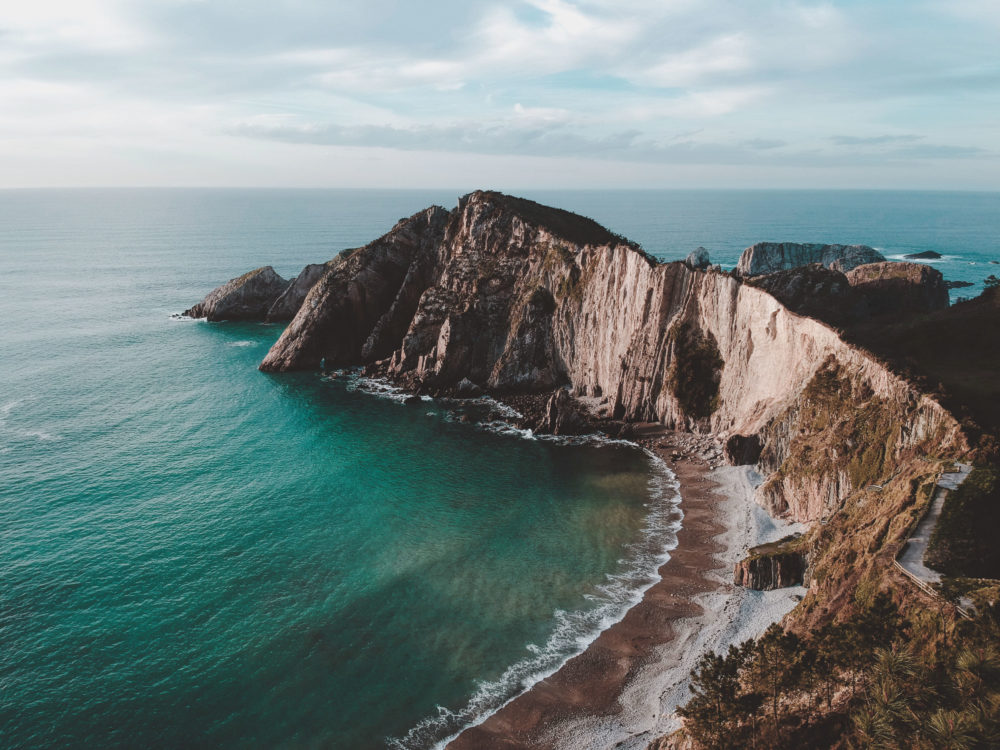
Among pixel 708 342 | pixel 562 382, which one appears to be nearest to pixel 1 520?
pixel 562 382

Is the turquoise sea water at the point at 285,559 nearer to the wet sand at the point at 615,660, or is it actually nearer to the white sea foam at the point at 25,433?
the white sea foam at the point at 25,433

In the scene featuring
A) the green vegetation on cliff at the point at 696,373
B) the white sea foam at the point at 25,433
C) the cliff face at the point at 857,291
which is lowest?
the white sea foam at the point at 25,433

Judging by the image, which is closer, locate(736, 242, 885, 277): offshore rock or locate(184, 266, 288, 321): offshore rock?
locate(184, 266, 288, 321): offshore rock

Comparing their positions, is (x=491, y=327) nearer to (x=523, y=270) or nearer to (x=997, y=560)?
(x=523, y=270)

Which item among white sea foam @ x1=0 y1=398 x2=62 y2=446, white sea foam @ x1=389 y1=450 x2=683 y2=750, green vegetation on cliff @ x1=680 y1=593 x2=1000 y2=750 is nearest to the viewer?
green vegetation on cliff @ x1=680 y1=593 x2=1000 y2=750

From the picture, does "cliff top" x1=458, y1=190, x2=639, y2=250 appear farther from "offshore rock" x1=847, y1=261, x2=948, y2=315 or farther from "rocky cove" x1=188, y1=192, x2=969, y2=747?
"offshore rock" x1=847, y1=261, x2=948, y2=315

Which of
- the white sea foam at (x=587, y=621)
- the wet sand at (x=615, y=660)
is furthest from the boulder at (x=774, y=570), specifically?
the white sea foam at (x=587, y=621)

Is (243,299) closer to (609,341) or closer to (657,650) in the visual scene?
(609,341)

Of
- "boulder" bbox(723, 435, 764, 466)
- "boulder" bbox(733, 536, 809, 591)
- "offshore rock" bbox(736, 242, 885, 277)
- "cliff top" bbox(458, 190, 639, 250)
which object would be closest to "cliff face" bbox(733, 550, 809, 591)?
"boulder" bbox(733, 536, 809, 591)
